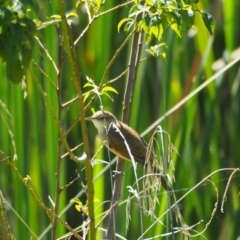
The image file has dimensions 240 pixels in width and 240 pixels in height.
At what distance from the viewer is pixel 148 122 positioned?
360cm

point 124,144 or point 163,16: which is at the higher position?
point 163,16

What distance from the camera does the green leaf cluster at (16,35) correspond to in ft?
3.43

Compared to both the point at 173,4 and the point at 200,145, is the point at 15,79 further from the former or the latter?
the point at 200,145

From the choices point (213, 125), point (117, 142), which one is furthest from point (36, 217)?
point (213, 125)

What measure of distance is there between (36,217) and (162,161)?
1524mm

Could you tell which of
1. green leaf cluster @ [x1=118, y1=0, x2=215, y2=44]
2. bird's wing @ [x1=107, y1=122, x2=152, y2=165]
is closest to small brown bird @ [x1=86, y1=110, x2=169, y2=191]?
bird's wing @ [x1=107, y1=122, x2=152, y2=165]

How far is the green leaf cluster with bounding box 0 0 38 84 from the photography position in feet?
3.43

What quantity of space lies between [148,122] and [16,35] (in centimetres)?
258

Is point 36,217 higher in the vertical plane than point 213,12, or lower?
lower

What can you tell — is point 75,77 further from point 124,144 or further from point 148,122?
point 148,122

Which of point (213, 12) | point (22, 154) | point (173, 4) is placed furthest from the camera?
point (213, 12)

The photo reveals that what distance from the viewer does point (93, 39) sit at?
379cm

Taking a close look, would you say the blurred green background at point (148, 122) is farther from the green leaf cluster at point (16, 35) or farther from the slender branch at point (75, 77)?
the green leaf cluster at point (16, 35)

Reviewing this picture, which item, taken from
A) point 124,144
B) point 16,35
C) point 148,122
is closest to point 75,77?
point 16,35
